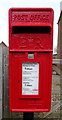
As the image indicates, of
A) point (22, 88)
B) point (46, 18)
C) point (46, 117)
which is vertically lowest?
point (46, 117)

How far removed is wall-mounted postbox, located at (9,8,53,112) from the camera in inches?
94.5

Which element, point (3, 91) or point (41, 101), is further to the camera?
point (3, 91)

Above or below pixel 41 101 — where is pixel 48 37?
above

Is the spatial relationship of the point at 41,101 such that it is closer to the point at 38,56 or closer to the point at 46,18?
the point at 38,56

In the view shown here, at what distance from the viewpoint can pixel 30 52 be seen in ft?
7.95

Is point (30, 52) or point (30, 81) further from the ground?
point (30, 52)

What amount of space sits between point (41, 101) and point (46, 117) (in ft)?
4.87

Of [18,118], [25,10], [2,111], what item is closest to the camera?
[25,10]

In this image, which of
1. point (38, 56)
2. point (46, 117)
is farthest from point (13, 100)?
point (46, 117)

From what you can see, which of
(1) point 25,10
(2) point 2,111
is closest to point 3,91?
(2) point 2,111

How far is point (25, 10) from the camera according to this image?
2.39 metres

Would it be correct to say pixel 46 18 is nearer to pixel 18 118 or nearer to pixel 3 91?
pixel 3 91

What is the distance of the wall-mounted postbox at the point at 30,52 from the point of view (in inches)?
94.5

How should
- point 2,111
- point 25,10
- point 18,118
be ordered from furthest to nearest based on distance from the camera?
point 18,118, point 2,111, point 25,10
